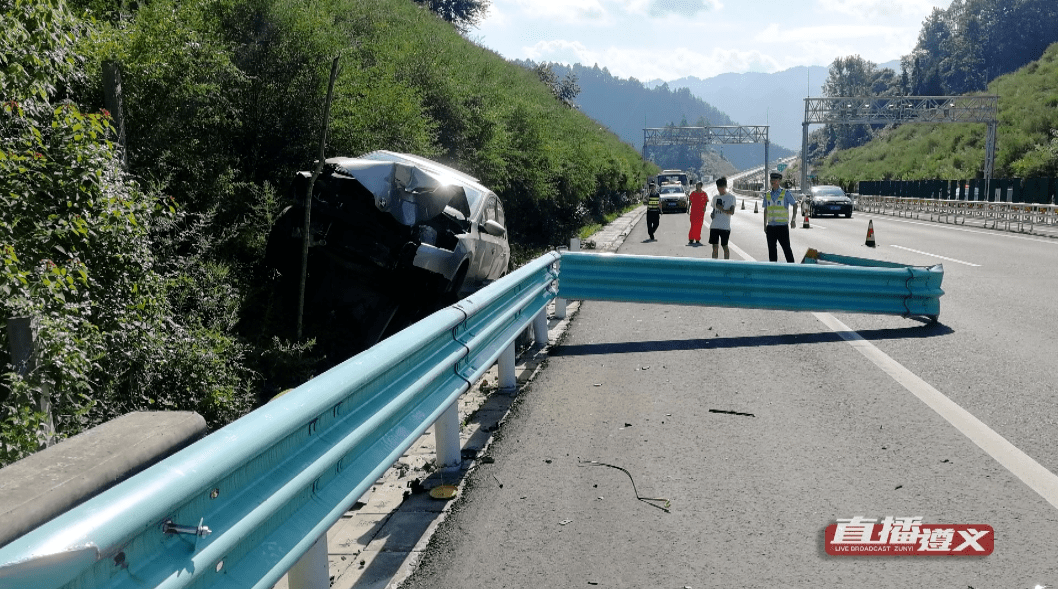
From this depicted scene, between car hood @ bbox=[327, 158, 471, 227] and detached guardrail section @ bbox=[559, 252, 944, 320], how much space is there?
1.60 meters

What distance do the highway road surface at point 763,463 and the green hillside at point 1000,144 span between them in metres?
58.3

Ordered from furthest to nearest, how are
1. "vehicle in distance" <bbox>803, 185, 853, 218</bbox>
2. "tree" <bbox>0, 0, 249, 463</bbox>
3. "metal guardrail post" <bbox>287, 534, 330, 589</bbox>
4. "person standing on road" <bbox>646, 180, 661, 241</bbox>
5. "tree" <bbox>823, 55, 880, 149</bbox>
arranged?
"tree" <bbox>823, 55, 880, 149</bbox> → "vehicle in distance" <bbox>803, 185, 853, 218</bbox> → "person standing on road" <bbox>646, 180, 661, 241</bbox> → "tree" <bbox>0, 0, 249, 463</bbox> → "metal guardrail post" <bbox>287, 534, 330, 589</bbox>

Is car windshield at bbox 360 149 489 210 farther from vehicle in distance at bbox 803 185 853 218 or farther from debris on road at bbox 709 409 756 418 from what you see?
vehicle in distance at bbox 803 185 853 218

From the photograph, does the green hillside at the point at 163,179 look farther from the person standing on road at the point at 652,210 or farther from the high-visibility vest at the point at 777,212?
the person standing on road at the point at 652,210

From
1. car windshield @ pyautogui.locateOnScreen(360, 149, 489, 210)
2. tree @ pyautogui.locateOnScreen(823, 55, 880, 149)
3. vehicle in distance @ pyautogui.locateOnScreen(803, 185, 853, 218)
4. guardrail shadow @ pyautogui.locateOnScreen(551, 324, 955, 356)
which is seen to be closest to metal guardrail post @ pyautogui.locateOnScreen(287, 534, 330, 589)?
guardrail shadow @ pyautogui.locateOnScreen(551, 324, 955, 356)

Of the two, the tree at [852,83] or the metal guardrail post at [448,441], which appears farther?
the tree at [852,83]

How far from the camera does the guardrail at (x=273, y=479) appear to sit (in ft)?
6.39

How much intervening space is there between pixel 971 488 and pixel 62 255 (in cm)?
558

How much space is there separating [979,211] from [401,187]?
34.2 meters

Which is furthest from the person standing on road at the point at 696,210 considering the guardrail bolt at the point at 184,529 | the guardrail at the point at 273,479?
the guardrail bolt at the point at 184,529

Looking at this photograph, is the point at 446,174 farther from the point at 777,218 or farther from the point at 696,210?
the point at 696,210

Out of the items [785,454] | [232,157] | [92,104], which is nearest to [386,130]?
[232,157]

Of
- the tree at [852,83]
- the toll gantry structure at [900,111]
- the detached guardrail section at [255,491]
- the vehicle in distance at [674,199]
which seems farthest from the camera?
the tree at [852,83]

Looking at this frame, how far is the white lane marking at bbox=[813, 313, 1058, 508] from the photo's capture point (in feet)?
16.2
